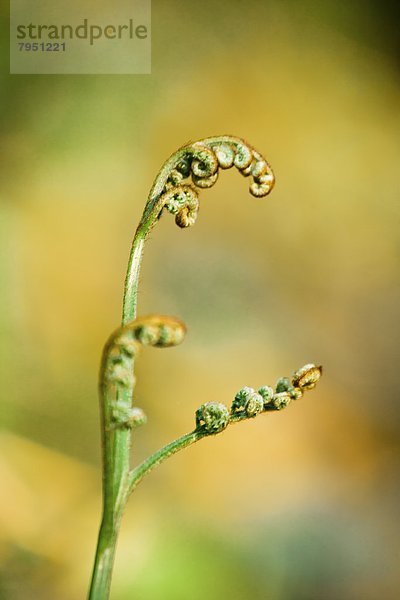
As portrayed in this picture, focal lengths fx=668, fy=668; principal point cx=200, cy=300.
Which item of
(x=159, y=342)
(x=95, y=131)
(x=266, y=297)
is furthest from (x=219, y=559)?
(x=159, y=342)

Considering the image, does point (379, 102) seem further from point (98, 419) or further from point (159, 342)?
point (159, 342)

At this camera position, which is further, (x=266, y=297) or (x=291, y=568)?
(x=266, y=297)

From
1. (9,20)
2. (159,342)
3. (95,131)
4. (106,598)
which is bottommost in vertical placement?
→ (106,598)

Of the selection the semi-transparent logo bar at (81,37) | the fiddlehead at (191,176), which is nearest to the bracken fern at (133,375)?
the fiddlehead at (191,176)

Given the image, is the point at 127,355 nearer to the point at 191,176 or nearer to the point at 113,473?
the point at 113,473

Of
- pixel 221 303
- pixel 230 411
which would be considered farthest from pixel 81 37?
pixel 230 411

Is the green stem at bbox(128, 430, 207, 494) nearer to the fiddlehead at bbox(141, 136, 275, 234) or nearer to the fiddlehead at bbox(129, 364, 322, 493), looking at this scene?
the fiddlehead at bbox(129, 364, 322, 493)

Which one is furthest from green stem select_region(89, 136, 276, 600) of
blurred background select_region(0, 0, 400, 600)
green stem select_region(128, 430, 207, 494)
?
blurred background select_region(0, 0, 400, 600)
